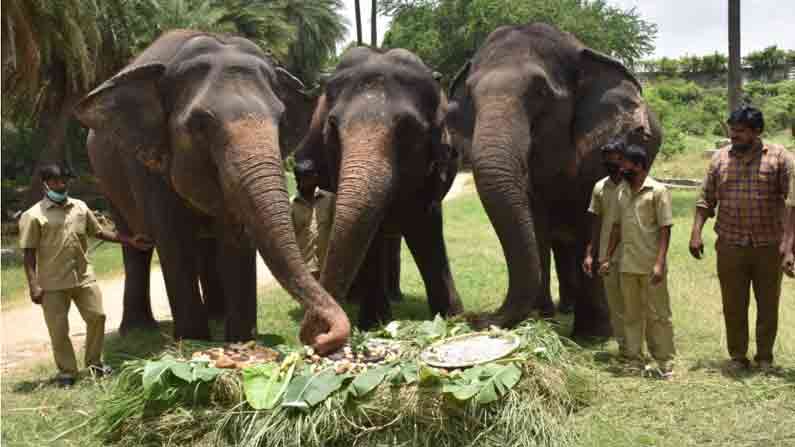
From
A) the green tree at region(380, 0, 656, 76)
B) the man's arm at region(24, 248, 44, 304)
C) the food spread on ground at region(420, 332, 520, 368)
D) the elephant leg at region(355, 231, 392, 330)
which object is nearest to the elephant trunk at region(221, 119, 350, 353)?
the food spread on ground at region(420, 332, 520, 368)

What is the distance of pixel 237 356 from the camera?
5570 mm

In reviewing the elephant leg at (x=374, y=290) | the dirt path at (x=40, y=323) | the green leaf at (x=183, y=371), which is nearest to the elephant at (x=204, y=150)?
the green leaf at (x=183, y=371)

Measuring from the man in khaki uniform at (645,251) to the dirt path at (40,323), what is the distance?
564 centimetres

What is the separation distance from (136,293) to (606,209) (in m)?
5.34

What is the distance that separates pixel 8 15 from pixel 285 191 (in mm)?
11560

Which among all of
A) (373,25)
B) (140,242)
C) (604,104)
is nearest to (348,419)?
(140,242)

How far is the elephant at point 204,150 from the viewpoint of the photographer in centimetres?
610

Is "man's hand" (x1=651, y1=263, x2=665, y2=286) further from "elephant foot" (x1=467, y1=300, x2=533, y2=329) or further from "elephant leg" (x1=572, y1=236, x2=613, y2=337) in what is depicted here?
"elephant leg" (x1=572, y1=236, x2=613, y2=337)

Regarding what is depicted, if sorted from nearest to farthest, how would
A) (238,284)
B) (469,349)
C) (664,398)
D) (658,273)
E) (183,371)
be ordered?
(183,371) → (469,349) → (664,398) → (658,273) → (238,284)

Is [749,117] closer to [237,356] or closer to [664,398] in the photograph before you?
[664,398]

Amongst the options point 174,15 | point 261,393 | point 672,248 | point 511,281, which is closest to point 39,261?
point 261,393

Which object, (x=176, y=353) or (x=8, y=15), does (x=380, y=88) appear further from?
(x=8, y=15)

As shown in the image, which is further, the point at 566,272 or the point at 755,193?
the point at 566,272

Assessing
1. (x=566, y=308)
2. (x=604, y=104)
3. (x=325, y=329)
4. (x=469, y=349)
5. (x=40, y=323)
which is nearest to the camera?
(x=469, y=349)
